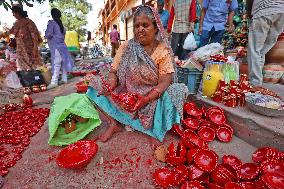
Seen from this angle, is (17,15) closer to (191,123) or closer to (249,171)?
(191,123)

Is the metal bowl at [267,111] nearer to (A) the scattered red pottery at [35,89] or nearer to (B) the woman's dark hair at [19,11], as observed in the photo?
(A) the scattered red pottery at [35,89]

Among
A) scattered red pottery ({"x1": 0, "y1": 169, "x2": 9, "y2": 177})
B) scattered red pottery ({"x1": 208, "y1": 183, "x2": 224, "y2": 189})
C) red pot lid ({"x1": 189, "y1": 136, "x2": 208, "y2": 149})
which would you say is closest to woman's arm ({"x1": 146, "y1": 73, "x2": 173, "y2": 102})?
red pot lid ({"x1": 189, "y1": 136, "x2": 208, "y2": 149})

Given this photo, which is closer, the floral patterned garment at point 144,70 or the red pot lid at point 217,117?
the floral patterned garment at point 144,70

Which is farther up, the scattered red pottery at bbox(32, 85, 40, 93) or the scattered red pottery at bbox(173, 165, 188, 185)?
the scattered red pottery at bbox(32, 85, 40, 93)

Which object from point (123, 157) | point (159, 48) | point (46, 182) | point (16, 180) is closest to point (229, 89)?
point (159, 48)

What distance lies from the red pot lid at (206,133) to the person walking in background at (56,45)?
13.8ft

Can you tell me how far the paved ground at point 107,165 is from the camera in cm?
173

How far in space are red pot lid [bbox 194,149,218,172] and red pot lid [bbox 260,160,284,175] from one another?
0.33 m

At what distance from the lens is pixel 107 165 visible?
1931 mm

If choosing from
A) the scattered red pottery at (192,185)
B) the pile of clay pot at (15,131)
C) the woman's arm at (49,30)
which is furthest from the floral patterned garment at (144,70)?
the woman's arm at (49,30)

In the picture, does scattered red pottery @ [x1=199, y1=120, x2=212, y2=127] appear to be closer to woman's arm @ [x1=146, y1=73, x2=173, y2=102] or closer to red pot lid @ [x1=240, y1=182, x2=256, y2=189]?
woman's arm @ [x1=146, y1=73, x2=173, y2=102]

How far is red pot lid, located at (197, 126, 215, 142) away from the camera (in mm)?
2227

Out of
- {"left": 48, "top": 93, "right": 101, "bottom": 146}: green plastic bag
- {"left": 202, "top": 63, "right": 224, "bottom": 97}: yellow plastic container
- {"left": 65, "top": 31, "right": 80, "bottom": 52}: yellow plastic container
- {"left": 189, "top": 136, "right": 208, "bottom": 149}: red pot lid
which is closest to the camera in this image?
{"left": 189, "top": 136, "right": 208, "bottom": 149}: red pot lid

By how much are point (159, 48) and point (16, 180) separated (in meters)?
1.76
